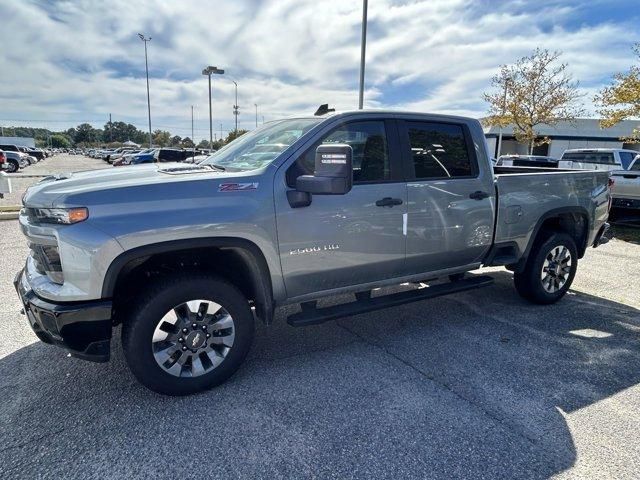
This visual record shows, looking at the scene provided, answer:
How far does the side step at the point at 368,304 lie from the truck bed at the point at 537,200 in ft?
1.90

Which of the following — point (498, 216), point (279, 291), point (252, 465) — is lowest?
point (252, 465)

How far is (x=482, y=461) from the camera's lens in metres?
2.46

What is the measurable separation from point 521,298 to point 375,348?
Result: 2404 millimetres

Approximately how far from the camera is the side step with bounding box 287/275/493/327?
3.37 meters

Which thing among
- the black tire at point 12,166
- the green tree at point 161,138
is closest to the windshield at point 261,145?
the black tire at point 12,166

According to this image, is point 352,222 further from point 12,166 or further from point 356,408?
point 12,166

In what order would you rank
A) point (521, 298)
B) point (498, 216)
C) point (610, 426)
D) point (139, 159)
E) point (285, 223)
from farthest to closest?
1. point (139, 159)
2. point (521, 298)
3. point (498, 216)
4. point (285, 223)
5. point (610, 426)

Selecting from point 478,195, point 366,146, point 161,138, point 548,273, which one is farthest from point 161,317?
point 161,138

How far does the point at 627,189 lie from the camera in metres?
10.5

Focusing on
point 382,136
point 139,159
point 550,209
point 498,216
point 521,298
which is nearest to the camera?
point 382,136

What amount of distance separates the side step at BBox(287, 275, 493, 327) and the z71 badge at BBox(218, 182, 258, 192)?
1.06 meters

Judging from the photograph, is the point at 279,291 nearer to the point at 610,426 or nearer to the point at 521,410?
the point at 521,410

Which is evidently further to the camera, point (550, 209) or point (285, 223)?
point (550, 209)

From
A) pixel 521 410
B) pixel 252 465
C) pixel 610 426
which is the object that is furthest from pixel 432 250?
pixel 252 465
